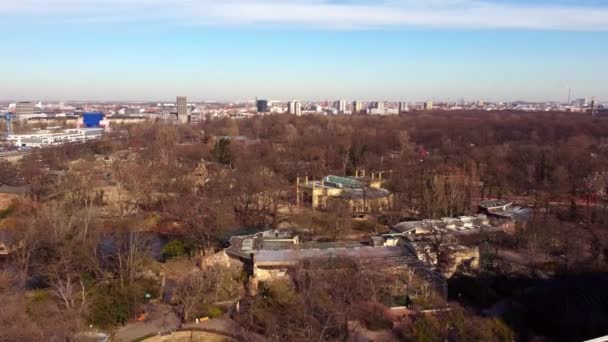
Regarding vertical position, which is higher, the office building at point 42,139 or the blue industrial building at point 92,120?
the blue industrial building at point 92,120

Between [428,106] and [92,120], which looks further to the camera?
[428,106]

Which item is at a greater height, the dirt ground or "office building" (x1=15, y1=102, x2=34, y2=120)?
"office building" (x1=15, y1=102, x2=34, y2=120)

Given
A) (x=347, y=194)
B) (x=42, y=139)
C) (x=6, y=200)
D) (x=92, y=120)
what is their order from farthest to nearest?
(x=92, y=120)
(x=42, y=139)
(x=6, y=200)
(x=347, y=194)

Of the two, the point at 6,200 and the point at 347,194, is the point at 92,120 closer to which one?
the point at 6,200

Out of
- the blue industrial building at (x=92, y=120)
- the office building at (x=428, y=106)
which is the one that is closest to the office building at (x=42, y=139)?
the blue industrial building at (x=92, y=120)

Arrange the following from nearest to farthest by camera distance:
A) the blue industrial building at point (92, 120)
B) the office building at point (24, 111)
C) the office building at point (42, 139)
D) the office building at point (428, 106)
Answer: the office building at point (42, 139) < the blue industrial building at point (92, 120) < the office building at point (24, 111) < the office building at point (428, 106)

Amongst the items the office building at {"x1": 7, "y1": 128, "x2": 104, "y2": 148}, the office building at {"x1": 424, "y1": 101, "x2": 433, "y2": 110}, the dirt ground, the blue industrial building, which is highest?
the office building at {"x1": 424, "y1": 101, "x2": 433, "y2": 110}

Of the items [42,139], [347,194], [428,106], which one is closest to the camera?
[347,194]

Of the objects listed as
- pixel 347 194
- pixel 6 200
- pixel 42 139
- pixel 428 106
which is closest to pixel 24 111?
pixel 42 139

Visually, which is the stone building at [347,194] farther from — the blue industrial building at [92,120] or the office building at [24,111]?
the office building at [24,111]

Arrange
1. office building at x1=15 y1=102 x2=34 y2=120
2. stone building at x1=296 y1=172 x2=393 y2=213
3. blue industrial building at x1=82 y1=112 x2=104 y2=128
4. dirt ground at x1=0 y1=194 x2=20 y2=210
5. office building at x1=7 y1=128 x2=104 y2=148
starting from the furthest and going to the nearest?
1. office building at x1=15 y1=102 x2=34 y2=120
2. blue industrial building at x1=82 y1=112 x2=104 y2=128
3. office building at x1=7 y1=128 x2=104 y2=148
4. dirt ground at x1=0 y1=194 x2=20 y2=210
5. stone building at x1=296 y1=172 x2=393 y2=213

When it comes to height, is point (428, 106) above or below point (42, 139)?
above

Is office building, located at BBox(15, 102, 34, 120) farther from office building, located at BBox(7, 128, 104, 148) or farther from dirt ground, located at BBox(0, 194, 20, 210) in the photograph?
dirt ground, located at BBox(0, 194, 20, 210)

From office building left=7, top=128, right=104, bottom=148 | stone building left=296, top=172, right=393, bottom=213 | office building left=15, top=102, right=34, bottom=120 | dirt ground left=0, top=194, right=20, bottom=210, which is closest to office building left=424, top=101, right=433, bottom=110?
office building left=7, top=128, right=104, bottom=148
